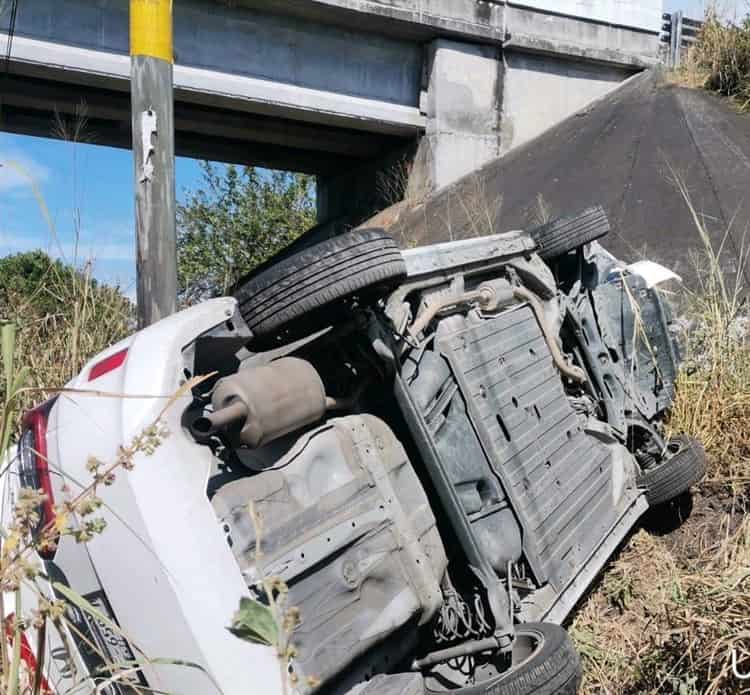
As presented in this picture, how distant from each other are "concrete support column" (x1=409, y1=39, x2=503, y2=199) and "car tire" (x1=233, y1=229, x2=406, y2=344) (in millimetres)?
8030

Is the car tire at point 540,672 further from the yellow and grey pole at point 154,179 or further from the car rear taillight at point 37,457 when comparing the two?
the yellow and grey pole at point 154,179

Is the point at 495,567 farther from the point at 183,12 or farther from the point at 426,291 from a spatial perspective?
the point at 183,12

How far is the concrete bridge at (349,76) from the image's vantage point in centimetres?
831

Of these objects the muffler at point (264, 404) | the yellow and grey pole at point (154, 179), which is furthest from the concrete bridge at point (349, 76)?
the muffler at point (264, 404)

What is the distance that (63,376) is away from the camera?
3.36m

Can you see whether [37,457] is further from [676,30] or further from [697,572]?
[676,30]

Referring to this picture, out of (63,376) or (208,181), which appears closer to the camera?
(63,376)

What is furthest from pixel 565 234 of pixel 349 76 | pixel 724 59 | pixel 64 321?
pixel 349 76

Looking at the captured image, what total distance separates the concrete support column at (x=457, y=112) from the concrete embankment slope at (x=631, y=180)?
28 centimetres

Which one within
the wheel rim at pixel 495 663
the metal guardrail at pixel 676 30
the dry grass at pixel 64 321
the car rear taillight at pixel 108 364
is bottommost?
the wheel rim at pixel 495 663

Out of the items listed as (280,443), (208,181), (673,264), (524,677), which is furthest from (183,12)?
(524,677)

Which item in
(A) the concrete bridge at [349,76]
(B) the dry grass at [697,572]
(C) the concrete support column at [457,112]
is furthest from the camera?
(C) the concrete support column at [457,112]

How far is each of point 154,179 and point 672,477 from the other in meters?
2.54

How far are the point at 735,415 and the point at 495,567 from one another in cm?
208
